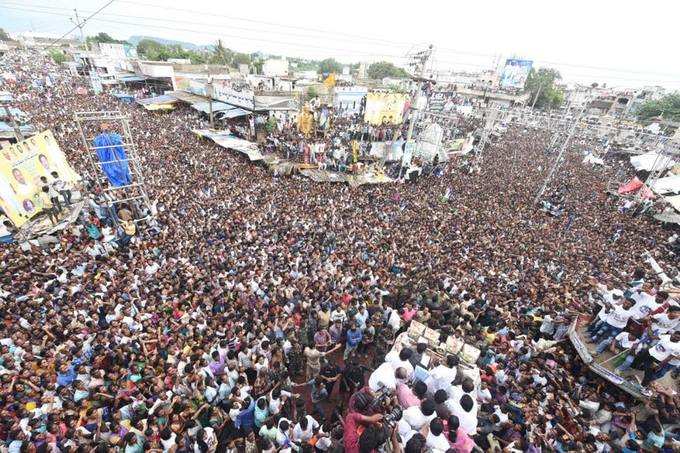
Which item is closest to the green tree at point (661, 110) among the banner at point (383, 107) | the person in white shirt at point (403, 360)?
the banner at point (383, 107)

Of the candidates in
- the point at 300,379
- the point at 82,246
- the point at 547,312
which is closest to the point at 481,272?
the point at 547,312


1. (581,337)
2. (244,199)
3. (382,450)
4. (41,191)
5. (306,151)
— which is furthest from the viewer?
(306,151)

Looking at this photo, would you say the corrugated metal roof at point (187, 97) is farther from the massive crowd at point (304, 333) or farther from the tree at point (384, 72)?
the tree at point (384, 72)

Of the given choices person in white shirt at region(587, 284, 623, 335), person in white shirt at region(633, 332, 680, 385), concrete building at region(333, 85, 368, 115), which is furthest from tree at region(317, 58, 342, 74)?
person in white shirt at region(633, 332, 680, 385)

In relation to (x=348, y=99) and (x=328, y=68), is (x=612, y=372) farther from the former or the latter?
(x=328, y=68)

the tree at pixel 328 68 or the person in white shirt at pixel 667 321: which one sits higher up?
the tree at pixel 328 68

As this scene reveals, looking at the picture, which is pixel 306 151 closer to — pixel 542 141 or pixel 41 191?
pixel 41 191

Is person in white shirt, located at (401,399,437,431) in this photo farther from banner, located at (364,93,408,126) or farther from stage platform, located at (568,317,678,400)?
banner, located at (364,93,408,126)
